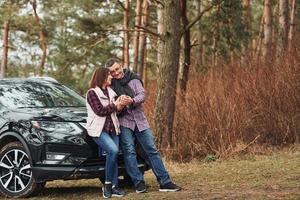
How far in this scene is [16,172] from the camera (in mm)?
8203

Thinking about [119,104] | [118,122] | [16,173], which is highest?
[119,104]

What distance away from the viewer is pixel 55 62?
3108 cm

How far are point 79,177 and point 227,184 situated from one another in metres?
2.11

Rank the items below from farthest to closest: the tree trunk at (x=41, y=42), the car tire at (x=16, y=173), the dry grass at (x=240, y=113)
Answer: the tree trunk at (x=41, y=42)
the dry grass at (x=240, y=113)
the car tire at (x=16, y=173)

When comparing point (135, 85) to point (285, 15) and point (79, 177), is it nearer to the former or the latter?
point (79, 177)

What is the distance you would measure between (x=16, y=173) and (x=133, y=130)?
1774 mm

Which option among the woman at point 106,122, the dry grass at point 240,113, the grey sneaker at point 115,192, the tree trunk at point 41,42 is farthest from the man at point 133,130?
the tree trunk at point 41,42

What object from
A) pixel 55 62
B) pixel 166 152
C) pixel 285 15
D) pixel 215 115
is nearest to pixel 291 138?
pixel 215 115

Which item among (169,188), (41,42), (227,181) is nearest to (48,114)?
(169,188)

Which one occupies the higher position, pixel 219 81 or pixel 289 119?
pixel 219 81

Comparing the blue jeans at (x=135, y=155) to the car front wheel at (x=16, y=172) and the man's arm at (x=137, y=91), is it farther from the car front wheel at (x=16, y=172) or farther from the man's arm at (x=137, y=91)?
the car front wheel at (x=16, y=172)

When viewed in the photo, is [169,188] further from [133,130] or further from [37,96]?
[37,96]

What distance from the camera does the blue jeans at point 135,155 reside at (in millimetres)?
7938

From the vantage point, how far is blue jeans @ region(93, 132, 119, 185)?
7.72 metres
